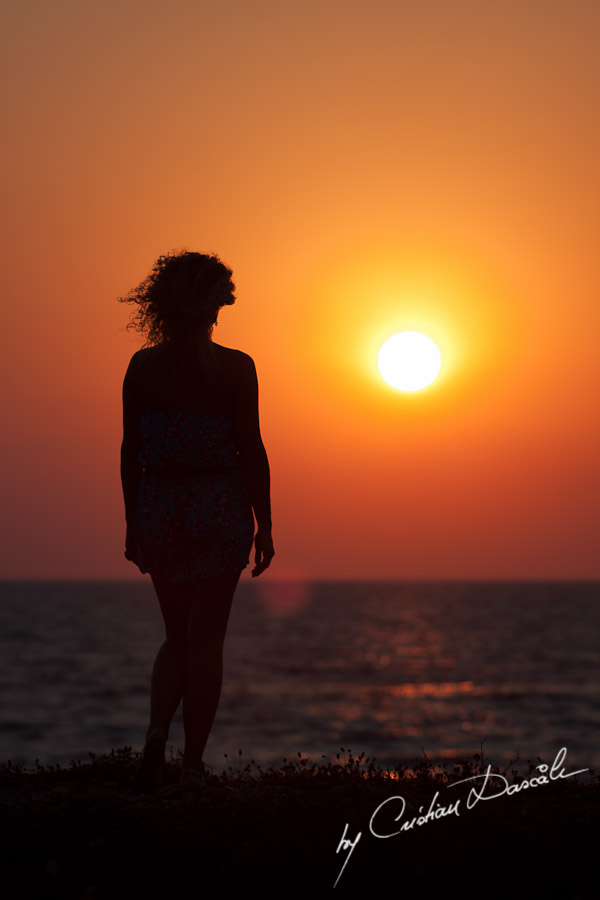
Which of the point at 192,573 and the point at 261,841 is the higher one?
the point at 192,573

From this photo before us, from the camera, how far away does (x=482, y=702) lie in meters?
41.8

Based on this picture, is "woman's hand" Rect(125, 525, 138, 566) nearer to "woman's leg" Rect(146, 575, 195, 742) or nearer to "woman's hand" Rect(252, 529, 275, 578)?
"woman's leg" Rect(146, 575, 195, 742)

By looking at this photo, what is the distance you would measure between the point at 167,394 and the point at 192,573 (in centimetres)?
102

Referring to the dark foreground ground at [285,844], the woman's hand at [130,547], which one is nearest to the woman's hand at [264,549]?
the woman's hand at [130,547]

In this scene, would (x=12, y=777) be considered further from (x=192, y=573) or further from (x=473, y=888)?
(x=473, y=888)

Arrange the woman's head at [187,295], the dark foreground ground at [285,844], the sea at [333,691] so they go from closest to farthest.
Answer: the dark foreground ground at [285,844]
the woman's head at [187,295]
the sea at [333,691]

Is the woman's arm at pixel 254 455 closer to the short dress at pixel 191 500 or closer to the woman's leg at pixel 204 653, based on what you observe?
the short dress at pixel 191 500

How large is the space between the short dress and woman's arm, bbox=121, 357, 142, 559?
76 millimetres

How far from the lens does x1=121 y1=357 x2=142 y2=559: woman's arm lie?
595 centimetres

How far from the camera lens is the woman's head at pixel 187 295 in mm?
5730

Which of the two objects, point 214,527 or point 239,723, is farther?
point 239,723

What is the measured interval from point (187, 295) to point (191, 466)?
3.13 ft

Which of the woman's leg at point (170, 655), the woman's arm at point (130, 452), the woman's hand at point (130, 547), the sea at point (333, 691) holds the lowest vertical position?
the woman's leg at point (170, 655)

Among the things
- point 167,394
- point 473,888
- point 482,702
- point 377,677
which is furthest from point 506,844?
point 377,677
